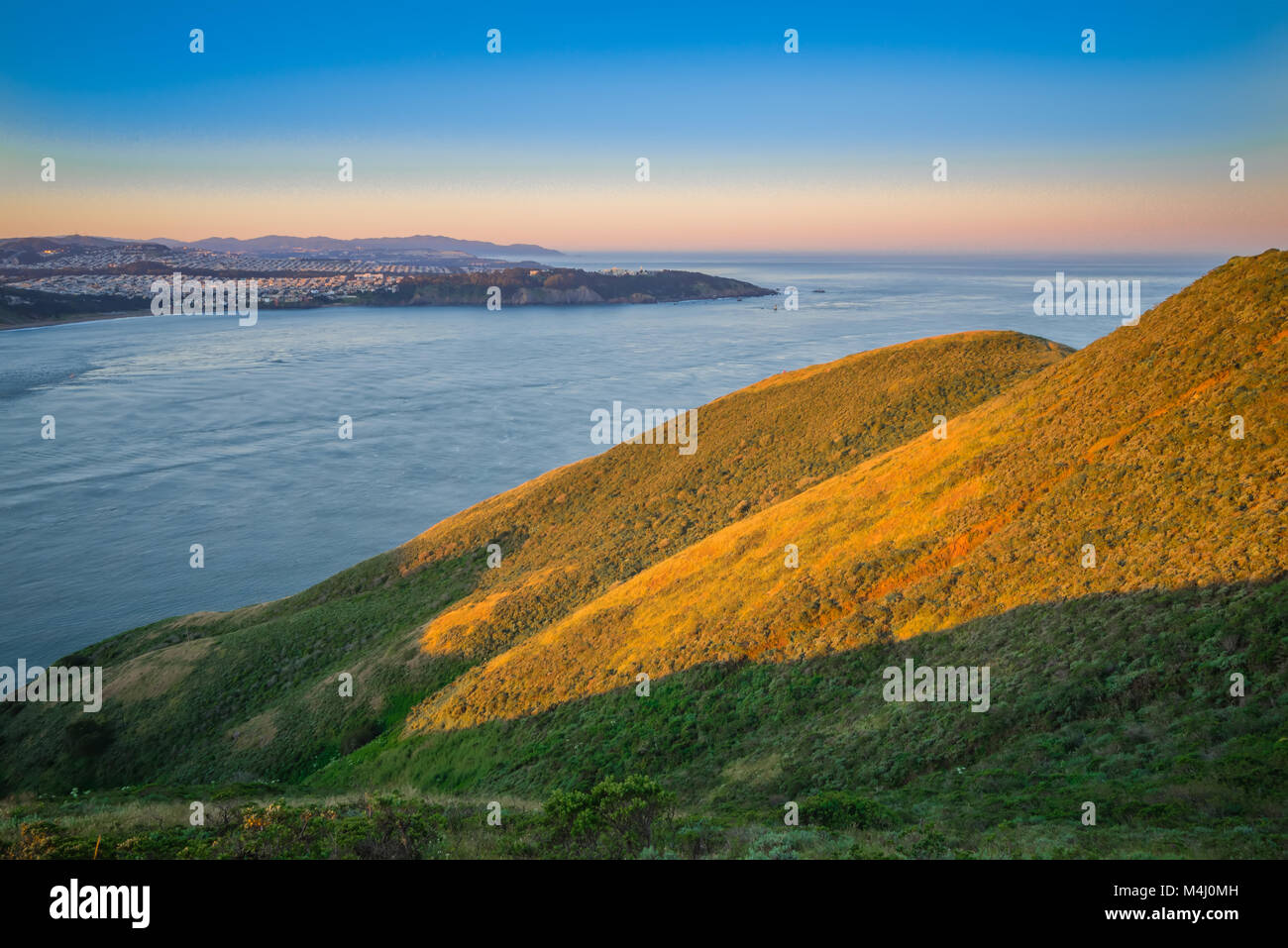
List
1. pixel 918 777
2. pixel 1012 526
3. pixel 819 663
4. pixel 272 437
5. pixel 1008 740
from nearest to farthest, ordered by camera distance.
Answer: pixel 1008 740 → pixel 918 777 → pixel 819 663 → pixel 1012 526 → pixel 272 437

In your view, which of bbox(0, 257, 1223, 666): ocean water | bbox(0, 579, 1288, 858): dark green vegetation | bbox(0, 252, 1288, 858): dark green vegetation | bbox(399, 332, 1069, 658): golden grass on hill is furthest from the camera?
bbox(0, 257, 1223, 666): ocean water

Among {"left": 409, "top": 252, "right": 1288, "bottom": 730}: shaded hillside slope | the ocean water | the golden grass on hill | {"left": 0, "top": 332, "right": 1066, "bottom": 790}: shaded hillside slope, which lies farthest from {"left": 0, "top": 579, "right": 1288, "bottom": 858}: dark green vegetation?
the ocean water

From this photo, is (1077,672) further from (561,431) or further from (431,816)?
(561,431)

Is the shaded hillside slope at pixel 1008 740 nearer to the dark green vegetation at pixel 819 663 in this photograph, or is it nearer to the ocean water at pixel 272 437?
the dark green vegetation at pixel 819 663

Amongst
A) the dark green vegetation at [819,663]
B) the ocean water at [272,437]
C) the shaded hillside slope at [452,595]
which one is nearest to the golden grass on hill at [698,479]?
the shaded hillside slope at [452,595]

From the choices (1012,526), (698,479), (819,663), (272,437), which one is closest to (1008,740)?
(819,663)

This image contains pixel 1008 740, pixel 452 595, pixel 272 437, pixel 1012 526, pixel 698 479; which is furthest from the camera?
pixel 272 437

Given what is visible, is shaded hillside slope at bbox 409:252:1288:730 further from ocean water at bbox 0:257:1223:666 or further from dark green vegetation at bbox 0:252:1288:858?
ocean water at bbox 0:257:1223:666

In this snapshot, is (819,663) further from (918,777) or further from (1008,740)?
(1008,740)
